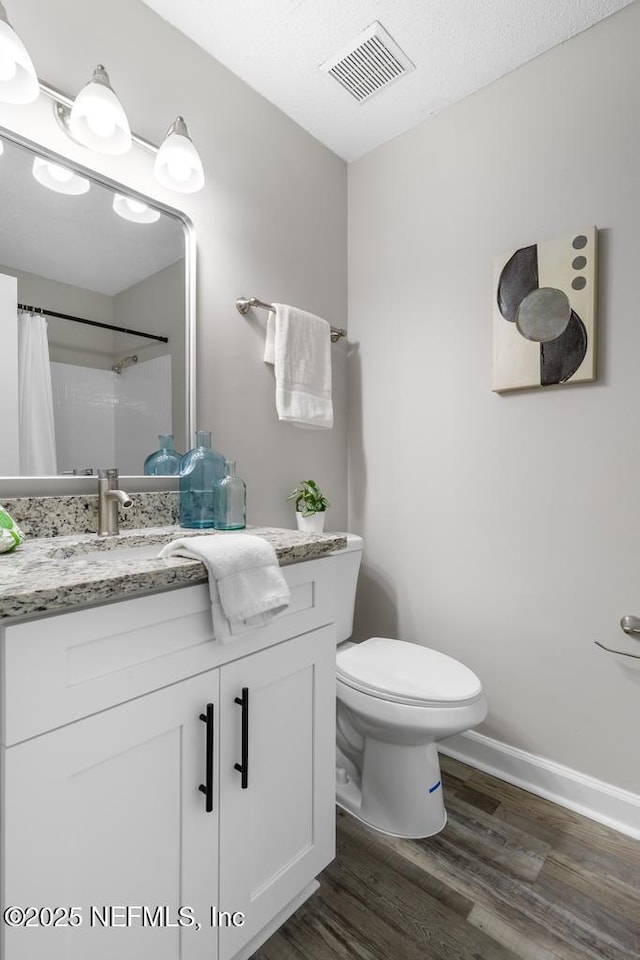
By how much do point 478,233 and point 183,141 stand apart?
1036mm

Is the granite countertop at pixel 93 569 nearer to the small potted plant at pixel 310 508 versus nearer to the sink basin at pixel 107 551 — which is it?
the sink basin at pixel 107 551

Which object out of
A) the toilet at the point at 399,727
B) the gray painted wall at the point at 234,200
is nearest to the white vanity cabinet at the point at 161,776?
the toilet at the point at 399,727

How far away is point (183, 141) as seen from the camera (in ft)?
4.45

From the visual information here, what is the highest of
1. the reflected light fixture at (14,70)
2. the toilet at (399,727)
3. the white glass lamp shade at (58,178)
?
the reflected light fixture at (14,70)

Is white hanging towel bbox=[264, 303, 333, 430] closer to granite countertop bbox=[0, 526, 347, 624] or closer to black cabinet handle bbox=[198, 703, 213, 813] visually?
granite countertop bbox=[0, 526, 347, 624]

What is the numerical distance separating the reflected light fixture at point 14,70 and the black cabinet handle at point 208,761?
1.37m

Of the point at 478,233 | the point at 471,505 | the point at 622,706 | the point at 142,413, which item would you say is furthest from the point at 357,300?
the point at 622,706

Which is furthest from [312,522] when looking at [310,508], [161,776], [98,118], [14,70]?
[14,70]

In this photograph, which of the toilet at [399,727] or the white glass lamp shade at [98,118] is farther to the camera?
the toilet at [399,727]

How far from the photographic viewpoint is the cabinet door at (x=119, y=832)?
691 millimetres

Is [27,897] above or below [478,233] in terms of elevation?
below

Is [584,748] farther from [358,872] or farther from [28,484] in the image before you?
[28,484]

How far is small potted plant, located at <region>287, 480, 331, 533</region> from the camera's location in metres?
1.80

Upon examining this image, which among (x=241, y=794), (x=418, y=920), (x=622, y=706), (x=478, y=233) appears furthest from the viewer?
(x=478, y=233)
